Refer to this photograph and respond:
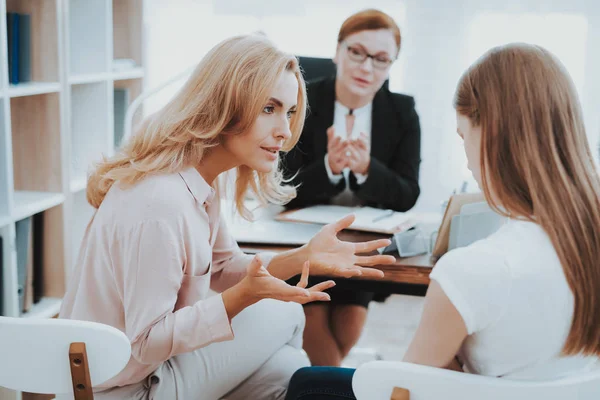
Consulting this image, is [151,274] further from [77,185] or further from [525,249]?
[77,185]

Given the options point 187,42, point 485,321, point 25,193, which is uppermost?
point 187,42

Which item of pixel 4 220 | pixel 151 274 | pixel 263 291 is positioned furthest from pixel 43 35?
pixel 263 291

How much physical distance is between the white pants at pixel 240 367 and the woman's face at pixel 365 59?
1092 mm

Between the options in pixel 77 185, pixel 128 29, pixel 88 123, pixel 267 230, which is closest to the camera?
pixel 267 230

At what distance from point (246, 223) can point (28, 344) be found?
3.05 ft

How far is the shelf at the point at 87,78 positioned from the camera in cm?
241

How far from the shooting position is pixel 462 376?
3.27 feet

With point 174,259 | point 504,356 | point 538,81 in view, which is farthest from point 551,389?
point 174,259

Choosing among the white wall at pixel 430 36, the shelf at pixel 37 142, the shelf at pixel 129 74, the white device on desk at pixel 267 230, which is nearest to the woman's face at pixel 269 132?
the white device on desk at pixel 267 230

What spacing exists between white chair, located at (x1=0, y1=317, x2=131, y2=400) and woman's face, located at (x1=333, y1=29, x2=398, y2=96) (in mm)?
1609

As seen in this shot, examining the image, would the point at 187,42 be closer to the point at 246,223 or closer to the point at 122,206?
the point at 246,223

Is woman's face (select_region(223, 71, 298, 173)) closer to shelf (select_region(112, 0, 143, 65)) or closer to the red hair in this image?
the red hair

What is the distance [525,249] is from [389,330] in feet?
7.52

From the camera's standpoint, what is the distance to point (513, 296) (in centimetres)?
103
